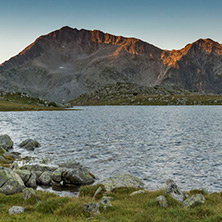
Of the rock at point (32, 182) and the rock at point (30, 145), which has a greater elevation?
the rock at point (32, 182)

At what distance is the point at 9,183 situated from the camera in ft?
67.2

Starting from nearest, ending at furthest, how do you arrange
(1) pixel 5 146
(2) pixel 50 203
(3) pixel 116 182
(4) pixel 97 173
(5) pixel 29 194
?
1. (2) pixel 50 203
2. (5) pixel 29 194
3. (3) pixel 116 182
4. (4) pixel 97 173
5. (1) pixel 5 146

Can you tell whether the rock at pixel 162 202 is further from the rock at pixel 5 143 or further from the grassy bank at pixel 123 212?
the rock at pixel 5 143

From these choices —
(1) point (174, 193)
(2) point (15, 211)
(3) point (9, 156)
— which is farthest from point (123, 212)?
(3) point (9, 156)

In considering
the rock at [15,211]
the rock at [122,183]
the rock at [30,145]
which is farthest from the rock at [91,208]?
the rock at [30,145]

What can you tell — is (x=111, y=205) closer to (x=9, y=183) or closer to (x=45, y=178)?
(x=9, y=183)

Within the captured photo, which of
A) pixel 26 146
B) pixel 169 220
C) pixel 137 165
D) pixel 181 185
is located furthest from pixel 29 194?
pixel 26 146

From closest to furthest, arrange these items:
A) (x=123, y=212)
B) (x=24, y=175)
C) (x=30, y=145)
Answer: (x=123, y=212), (x=24, y=175), (x=30, y=145)

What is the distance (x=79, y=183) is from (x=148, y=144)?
25.2m

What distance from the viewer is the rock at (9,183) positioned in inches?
782

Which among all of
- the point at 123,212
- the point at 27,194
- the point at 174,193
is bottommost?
the point at 27,194

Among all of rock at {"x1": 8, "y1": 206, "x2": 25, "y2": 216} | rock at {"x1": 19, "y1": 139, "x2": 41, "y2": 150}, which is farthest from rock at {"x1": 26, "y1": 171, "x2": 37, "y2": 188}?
rock at {"x1": 19, "y1": 139, "x2": 41, "y2": 150}

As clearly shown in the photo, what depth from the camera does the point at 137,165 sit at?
104 ft

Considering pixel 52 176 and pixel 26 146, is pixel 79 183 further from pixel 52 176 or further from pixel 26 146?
pixel 26 146
